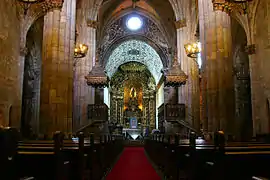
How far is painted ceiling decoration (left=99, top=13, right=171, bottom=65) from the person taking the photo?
104ft

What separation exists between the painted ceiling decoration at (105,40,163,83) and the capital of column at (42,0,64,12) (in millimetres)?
22374

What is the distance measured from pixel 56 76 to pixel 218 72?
21.3 feet

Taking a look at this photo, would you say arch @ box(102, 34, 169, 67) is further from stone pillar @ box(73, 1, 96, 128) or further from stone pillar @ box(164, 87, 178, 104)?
stone pillar @ box(73, 1, 96, 128)

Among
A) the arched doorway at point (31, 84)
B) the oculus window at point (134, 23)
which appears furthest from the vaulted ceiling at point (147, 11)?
the arched doorway at point (31, 84)

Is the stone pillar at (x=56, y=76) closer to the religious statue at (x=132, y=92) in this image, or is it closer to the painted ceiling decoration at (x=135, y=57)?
the painted ceiling decoration at (x=135, y=57)

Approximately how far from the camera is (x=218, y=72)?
11.7 meters

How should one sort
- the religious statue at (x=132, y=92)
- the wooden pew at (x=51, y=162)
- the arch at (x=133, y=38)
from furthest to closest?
the religious statue at (x=132, y=92), the arch at (x=133, y=38), the wooden pew at (x=51, y=162)

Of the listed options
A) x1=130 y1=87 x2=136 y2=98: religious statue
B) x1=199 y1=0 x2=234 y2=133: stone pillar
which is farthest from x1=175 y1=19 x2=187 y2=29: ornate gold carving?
x1=130 y1=87 x2=136 y2=98: religious statue

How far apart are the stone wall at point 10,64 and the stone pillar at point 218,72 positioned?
9.43 meters

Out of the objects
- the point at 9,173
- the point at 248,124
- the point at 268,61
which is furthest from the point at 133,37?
the point at 9,173

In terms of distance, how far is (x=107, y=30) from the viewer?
31.3 meters

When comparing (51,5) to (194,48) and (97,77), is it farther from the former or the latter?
(194,48)

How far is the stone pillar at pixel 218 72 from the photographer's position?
37.3 ft

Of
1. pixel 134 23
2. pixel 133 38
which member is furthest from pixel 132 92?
pixel 134 23
